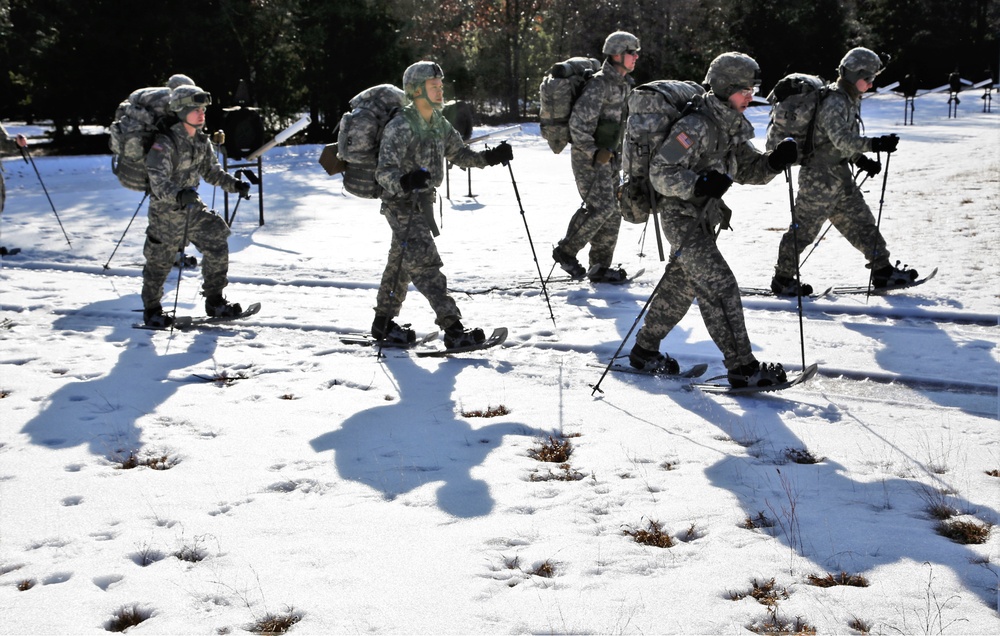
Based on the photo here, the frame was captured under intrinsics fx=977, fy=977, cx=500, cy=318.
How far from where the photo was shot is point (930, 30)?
41.4 metres

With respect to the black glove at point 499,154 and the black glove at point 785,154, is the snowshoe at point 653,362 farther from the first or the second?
the black glove at point 499,154

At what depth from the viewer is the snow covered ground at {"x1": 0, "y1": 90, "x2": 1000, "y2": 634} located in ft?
12.0

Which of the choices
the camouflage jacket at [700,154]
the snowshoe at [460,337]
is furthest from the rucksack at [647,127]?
the snowshoe at [460,337]

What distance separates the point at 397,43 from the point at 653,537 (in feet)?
84.8

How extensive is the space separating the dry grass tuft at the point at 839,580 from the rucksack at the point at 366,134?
4308mm

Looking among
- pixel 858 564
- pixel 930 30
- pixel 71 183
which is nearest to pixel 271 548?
pixel 858 564

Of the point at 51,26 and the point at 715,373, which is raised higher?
the point at 51,26

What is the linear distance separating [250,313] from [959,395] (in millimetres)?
5691

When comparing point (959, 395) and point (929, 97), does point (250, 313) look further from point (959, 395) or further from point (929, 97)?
point (929, 97)

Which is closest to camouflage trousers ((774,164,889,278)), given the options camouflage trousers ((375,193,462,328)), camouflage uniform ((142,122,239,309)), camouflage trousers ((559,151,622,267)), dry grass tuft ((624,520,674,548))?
camouflage trousers ((559,151,622,267))

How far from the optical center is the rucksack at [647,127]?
Answer: 6039 mm

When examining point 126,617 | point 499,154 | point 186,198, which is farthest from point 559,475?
point 186,198

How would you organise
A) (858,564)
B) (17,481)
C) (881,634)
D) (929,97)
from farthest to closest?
1. (929,97)
2. (17,481)
3. (858,564)
4. (881,634)

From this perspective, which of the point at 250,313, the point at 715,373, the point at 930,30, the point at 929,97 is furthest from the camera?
the point at 930,30
